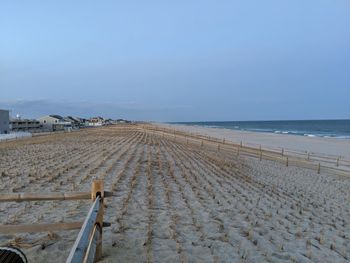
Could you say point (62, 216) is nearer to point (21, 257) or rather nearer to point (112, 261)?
point (112, 261)

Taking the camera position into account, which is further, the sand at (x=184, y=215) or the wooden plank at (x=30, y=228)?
the sand at (x=184, y=215)

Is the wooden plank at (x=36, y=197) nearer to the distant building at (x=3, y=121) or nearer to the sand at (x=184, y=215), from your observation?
the sand at (x=184, y=215)

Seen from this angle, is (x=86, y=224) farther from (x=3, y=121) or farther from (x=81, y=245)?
(x=3, y=121)

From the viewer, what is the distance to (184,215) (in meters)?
8.02

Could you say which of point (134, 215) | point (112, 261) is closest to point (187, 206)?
point (134, 215)

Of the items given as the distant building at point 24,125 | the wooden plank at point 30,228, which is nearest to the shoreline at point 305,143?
the wooden plank at point 30,228

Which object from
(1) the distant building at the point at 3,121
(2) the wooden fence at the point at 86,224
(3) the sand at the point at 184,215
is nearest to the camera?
(2) the wooden fence at the point at 86,224

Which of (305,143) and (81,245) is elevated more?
(81,245)

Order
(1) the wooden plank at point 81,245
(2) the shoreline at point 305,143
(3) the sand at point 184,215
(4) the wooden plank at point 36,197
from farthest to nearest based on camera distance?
(2) the shoreline at point 305,143 < (3) the sand at point 184,215 < (4) the wooden plank at point 36,197 < (1) the wooden plank at point 81,245

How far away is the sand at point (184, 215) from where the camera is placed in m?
5.88

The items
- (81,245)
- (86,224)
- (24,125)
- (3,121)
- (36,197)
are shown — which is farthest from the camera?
(24,125)

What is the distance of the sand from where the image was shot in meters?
5.88

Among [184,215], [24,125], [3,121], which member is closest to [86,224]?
[184,215]

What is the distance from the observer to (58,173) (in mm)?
12172
